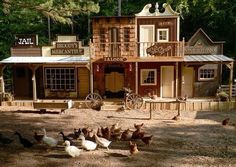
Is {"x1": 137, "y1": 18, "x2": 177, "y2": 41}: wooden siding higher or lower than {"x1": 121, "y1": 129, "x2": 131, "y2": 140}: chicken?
higher

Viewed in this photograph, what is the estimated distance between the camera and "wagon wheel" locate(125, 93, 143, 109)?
19.8m

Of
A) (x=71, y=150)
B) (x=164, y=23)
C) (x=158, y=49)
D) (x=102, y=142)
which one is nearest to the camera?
(x=71, y=150)

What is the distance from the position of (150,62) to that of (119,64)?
6.60 ft

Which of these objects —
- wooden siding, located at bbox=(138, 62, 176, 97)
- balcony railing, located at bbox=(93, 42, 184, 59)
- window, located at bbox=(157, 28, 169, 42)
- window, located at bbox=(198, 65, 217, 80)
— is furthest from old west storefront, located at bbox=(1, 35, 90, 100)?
window, located at bbox=(198, 65, 217, 80)

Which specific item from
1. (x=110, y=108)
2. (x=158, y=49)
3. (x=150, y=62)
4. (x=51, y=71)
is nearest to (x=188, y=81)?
(x=150, y=62)

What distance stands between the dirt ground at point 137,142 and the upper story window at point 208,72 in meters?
3.63

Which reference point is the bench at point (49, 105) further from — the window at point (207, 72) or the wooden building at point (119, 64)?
the window at point (207, 72)

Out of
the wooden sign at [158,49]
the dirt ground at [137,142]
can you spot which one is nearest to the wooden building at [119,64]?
the wooden sign at [158,49]

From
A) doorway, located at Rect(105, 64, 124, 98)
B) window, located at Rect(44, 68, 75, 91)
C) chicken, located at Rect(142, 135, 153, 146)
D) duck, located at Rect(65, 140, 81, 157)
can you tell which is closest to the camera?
duck, located at Rect(65, 140, 81, 157)

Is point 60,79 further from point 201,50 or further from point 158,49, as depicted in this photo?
point 201,50

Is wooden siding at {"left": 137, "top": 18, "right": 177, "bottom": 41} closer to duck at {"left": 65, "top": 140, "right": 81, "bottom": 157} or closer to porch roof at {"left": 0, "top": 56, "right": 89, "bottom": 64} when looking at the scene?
porch roof at {"left": 0, "top": 56, "right": 89, "bottom": 64}

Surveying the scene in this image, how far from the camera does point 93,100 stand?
20094mm

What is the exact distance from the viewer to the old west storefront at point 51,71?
2172cm

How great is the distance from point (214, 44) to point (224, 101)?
4223mm
